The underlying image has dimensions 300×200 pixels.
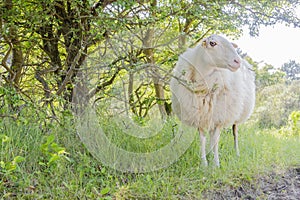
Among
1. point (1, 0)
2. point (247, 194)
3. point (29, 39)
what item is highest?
point (1, 0)

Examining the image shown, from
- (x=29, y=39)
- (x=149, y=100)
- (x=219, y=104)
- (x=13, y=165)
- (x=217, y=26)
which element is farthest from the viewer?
(x=217, y=26)

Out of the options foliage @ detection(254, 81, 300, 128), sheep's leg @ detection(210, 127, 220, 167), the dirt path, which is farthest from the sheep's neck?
foliage @ detection(254, 81, 300, 128)

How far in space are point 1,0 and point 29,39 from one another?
0.56 m

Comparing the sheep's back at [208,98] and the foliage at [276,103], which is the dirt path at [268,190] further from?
the foliage at [276,103]

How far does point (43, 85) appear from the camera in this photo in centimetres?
419

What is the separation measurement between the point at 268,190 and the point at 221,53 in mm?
1425

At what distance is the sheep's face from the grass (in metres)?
1.02

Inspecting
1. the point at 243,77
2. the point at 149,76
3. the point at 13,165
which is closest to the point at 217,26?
the point at 243,77

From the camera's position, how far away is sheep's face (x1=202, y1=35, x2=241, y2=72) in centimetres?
334

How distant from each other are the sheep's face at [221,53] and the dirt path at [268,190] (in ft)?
3.74

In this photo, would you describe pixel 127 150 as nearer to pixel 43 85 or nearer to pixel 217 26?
pixel 43 85

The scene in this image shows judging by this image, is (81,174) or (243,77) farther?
(243,77)

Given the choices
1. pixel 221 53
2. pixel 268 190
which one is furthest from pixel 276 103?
pixel 221 53

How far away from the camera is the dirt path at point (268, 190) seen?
3.17 m
